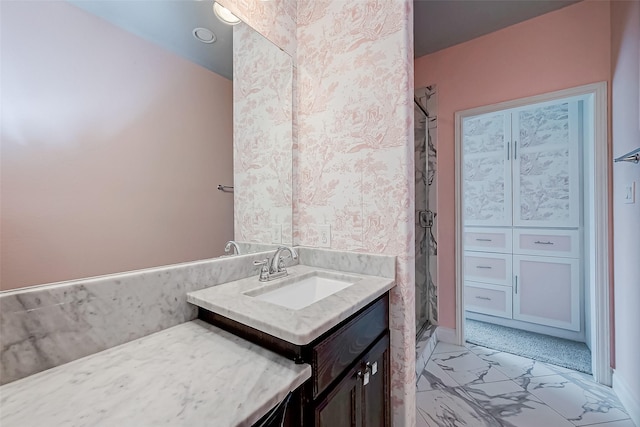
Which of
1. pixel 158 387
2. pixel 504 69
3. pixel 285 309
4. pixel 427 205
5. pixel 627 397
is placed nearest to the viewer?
pixel 158 387

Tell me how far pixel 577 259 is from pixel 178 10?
3.37 meters

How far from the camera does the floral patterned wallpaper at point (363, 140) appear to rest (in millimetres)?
1133

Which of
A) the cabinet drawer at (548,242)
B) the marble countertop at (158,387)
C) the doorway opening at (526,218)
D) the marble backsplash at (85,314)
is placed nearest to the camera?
the marble countertop at (158,387)

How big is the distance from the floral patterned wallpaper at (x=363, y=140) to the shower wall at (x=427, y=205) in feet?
4.13

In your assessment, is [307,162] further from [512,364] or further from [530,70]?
[512,364]

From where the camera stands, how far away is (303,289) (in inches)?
46.2

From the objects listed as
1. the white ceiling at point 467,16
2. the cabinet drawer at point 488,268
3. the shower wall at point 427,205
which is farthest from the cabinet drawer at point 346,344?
the cabinet drawer at point 488,268

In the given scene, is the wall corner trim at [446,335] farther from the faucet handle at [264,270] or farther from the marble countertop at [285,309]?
the faucet handle at [264,270]

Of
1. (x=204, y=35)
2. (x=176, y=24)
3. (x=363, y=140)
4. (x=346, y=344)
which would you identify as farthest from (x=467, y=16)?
(x=346, y=344)

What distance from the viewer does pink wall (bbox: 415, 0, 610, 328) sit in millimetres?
1741

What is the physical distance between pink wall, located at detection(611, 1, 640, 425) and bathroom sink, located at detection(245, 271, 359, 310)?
5.21ft

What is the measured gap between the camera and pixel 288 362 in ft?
2.13

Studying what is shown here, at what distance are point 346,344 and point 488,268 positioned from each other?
8.44 feet

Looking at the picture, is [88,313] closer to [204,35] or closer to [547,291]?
[204,35]
